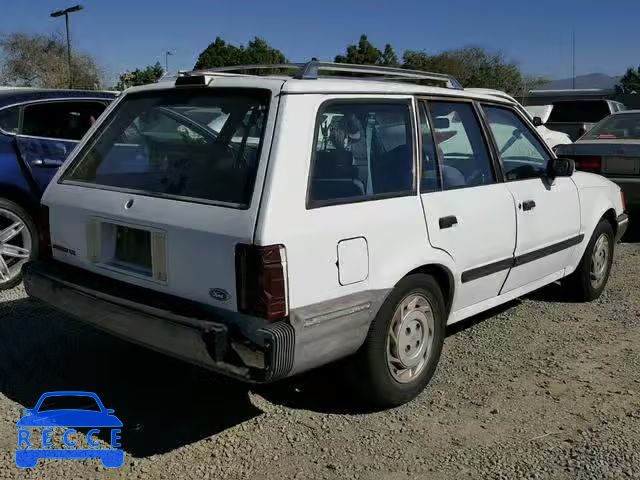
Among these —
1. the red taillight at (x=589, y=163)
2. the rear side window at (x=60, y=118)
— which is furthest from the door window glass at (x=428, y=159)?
the red taillight at (x=589, y=163)

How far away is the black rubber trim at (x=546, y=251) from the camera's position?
445 cm

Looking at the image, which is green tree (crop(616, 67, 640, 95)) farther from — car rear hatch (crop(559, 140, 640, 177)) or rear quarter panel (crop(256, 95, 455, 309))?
rear quarter panel (crop(256, 95, 455, 309))

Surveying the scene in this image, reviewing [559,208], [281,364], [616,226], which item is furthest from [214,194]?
[616,226]

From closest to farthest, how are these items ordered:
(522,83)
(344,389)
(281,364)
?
(281,364) < (344,389) < (522,83)

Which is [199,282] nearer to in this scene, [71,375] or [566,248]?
[71,375]

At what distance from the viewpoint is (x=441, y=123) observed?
3.98 metres

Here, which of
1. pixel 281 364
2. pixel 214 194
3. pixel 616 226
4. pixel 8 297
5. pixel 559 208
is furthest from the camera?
pixel 616 226

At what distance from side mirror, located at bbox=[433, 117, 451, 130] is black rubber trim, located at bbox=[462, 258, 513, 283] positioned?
34.2 inches

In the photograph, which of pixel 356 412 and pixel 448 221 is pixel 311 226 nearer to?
pixel 448 221

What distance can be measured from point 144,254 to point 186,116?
33.8 inches

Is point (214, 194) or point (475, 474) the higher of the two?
point (214, 194)

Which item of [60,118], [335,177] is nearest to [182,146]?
[335,177]

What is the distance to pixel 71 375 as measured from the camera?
157 inches

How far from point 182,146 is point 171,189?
1.13ft
